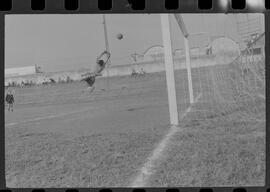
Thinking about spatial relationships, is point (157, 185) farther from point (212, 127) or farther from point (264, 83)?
point (264, 83)

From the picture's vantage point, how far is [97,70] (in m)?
4.80

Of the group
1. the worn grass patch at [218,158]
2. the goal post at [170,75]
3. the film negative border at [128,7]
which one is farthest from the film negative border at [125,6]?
the worn grass patch at [218,158]

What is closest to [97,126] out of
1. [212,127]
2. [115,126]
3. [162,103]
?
[115,126]

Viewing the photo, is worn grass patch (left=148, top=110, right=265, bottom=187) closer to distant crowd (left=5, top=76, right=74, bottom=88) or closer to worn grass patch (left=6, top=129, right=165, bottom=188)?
worn grass patch (left=6, top=129, right=165, bottom=188)

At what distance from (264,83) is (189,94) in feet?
2.20

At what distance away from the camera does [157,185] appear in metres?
4.67

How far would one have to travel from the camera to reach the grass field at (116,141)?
474cm

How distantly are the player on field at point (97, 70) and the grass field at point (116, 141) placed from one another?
6cm

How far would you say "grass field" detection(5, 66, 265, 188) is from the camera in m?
4.74

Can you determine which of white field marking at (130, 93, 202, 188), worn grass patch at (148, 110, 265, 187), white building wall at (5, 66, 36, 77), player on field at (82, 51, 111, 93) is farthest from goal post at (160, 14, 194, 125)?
white building wall at (5, 66, 36, 77)

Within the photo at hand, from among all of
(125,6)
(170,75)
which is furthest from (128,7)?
(170,75)

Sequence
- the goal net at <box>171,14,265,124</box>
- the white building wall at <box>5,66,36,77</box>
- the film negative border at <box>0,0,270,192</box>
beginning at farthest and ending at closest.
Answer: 1. the goal net at <box>171,14,265,124</box>
2. the white building wall at <box>5,66,36,77</box>
3. the film negative border at <box>0,0,270,192</box>

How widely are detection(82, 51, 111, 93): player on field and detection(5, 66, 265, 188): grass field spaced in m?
0.06

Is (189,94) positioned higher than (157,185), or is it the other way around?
(189,94)
